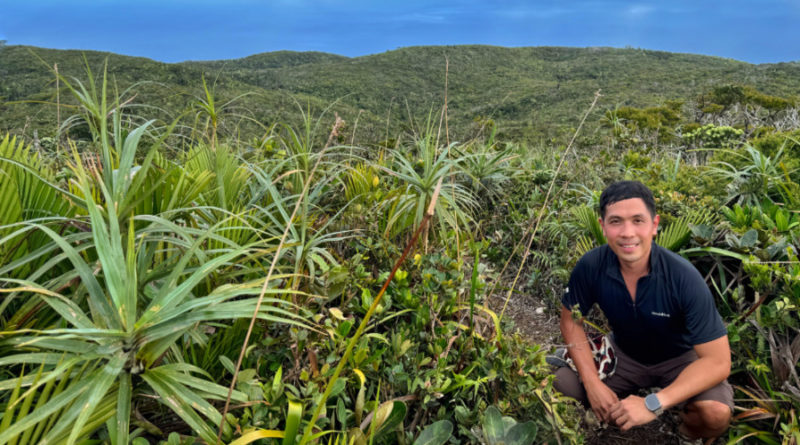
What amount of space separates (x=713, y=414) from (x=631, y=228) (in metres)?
0.97

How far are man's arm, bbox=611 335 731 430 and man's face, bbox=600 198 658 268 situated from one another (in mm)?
523

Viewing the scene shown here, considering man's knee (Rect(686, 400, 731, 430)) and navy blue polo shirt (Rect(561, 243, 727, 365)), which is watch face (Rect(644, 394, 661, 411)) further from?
navy blue polo shirt (Rect(561, 243, 727, 365))

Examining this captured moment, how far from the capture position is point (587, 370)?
94.7 inches

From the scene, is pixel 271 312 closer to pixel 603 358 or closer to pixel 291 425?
pixel 291 425

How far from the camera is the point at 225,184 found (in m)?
2.38

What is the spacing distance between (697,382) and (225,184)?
256cm

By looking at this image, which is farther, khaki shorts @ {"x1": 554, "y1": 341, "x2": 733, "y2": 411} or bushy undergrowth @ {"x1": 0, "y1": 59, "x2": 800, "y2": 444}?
khaki shorts @ {"x1": 554, "y1": 341, "x2": 733, "y2": 411}

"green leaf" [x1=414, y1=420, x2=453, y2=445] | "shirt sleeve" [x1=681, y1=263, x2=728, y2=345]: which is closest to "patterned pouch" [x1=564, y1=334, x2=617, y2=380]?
"shirt sleeve" [x1=681, y1=263, x2=728, y2=345]

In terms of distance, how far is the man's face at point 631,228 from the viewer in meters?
2.17

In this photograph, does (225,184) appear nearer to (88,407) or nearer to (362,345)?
(362,345)

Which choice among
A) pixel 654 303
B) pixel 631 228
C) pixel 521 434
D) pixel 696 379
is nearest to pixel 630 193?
pixel 631 228

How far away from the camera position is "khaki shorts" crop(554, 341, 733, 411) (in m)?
2.46

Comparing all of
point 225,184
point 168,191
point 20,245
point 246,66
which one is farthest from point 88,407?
point 246,66

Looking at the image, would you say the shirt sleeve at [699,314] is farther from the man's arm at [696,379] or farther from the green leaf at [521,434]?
the green leaf at [521,434]
